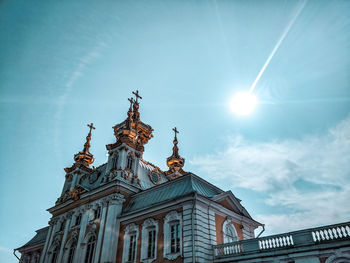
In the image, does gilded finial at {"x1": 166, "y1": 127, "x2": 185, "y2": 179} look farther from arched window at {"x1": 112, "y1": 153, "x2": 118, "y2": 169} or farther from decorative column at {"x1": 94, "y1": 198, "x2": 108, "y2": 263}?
decorative column at {"x1": 94, "y1": 198, "x2": 108, "y2": 263}

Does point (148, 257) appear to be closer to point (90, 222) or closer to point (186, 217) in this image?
point (186, 217)

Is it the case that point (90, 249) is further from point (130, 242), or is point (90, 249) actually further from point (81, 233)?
point (130, 242)

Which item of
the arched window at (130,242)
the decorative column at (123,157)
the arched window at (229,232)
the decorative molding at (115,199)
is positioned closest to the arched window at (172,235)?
the arched window at (130,242)

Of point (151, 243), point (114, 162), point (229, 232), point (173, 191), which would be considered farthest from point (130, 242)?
point (114, 162)

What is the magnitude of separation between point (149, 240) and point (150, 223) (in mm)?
1134

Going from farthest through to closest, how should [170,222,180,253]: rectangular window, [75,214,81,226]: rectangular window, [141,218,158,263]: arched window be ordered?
[75,214,81,226]: rectangular window → [141,218,158,263]: arched window → [170,222,180,253]: rectangular window

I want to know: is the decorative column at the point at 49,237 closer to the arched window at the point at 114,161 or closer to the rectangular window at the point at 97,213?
the rectangular window at the point at 97,213

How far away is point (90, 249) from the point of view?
22875mm

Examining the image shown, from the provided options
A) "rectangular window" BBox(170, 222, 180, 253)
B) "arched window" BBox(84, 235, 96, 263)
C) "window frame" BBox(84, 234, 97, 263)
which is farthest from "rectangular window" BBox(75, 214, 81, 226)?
"rectangular window" BBox(170, 222, 180, 253)

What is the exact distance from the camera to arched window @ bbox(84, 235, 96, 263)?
73.4 feet

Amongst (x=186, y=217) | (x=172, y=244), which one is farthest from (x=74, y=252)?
(x=186, y=217)

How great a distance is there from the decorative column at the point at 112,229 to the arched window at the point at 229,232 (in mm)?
8330

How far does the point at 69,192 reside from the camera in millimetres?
29828

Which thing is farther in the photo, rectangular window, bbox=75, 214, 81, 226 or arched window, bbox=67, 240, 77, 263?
rectangular window, bbox=75, 214, 81, 226
